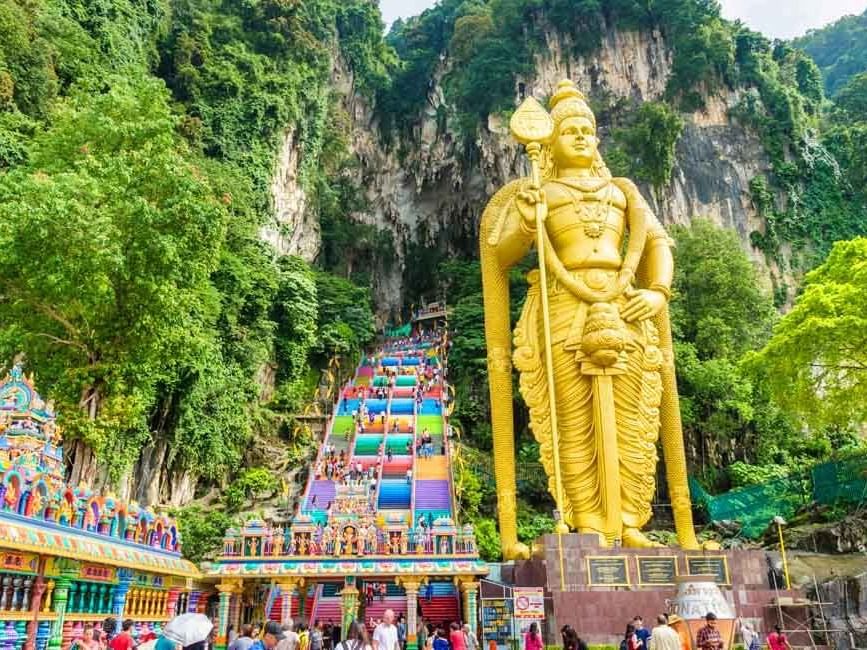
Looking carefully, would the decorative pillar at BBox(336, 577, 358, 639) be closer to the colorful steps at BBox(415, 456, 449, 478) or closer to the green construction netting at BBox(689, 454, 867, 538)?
the colorful steps at BBox(415, 456, 449, 478)

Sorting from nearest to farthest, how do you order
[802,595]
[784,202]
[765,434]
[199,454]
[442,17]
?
[802,595] < [199,454] < [765,434] < [784,202] < [442,17]

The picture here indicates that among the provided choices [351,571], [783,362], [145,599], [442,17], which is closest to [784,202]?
[783,362]

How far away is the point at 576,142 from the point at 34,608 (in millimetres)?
7582

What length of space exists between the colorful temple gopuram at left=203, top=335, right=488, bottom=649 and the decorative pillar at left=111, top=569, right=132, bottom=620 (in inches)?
114

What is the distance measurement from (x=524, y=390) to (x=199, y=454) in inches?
340

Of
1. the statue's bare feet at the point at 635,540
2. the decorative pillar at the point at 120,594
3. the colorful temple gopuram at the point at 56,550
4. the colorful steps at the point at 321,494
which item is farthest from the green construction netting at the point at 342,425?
the decorative pillar at the point at 120,594

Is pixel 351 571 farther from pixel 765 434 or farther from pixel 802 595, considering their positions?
pixel 765 434

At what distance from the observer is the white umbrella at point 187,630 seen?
2916 mm

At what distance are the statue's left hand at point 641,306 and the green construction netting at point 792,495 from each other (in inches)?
227

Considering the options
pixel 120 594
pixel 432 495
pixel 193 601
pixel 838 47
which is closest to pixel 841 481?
pixel 432 495

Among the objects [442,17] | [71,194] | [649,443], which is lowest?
[649,443]

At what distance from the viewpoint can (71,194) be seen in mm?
9211

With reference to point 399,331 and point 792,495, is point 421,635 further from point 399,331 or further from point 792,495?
point 399,331

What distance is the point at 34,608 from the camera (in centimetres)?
482
